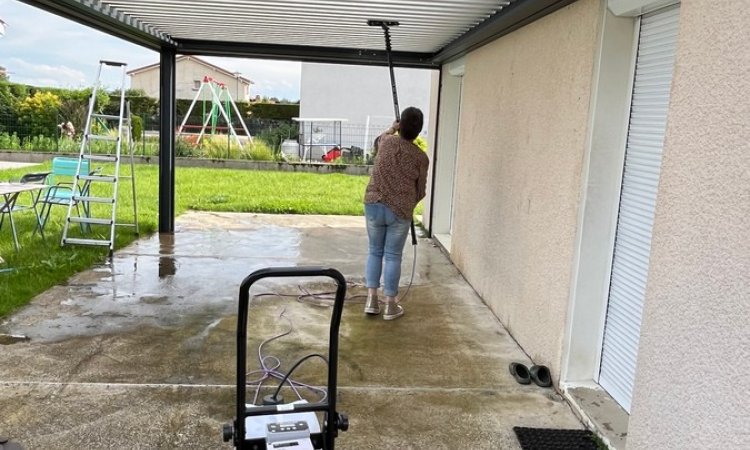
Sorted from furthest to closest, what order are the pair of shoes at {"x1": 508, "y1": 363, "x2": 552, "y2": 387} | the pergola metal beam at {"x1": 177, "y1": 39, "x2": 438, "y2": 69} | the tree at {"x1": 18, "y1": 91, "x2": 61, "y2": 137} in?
1. the tree at {"x1": 18, "y1": 91, "x2": 61, "y2": 137}
2. the pergola metal beam at {"x1": 177, "y1": 39, "x2": 438, "y2": 69}
3. the pair of shoes at {"x1": 508, "y1": 363, "x2": 552, "y2": 387}

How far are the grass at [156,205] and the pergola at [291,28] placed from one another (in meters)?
1.53

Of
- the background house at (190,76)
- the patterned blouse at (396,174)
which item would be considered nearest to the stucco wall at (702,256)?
the patterned blouse at (396,174)

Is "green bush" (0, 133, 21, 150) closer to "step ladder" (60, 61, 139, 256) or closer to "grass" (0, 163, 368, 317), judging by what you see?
"grass" (0, 163, 368, 317)

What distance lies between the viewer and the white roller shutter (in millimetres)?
3015

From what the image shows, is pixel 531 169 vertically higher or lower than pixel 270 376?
higher

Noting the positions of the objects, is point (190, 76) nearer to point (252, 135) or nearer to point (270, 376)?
point (252, 135)

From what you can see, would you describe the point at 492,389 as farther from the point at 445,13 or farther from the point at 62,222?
the point at 62,222

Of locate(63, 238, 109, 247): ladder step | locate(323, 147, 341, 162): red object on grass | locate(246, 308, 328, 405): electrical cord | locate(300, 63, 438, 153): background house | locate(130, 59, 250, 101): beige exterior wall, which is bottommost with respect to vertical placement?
locate(246, 308, 328, 405): electrical cord

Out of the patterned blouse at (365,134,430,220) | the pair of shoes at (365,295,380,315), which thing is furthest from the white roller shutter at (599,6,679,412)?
the pair of shoes at (365,295,380,315)

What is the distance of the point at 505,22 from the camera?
4.71m

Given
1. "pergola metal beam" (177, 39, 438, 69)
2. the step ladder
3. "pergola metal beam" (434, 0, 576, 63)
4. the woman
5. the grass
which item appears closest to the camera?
"pergola metal beam" (434, 0, 576, 63)

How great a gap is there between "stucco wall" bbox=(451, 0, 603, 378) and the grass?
150 inches

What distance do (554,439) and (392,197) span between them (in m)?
2.23

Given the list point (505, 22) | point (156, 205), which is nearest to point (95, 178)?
point (156, 205)
